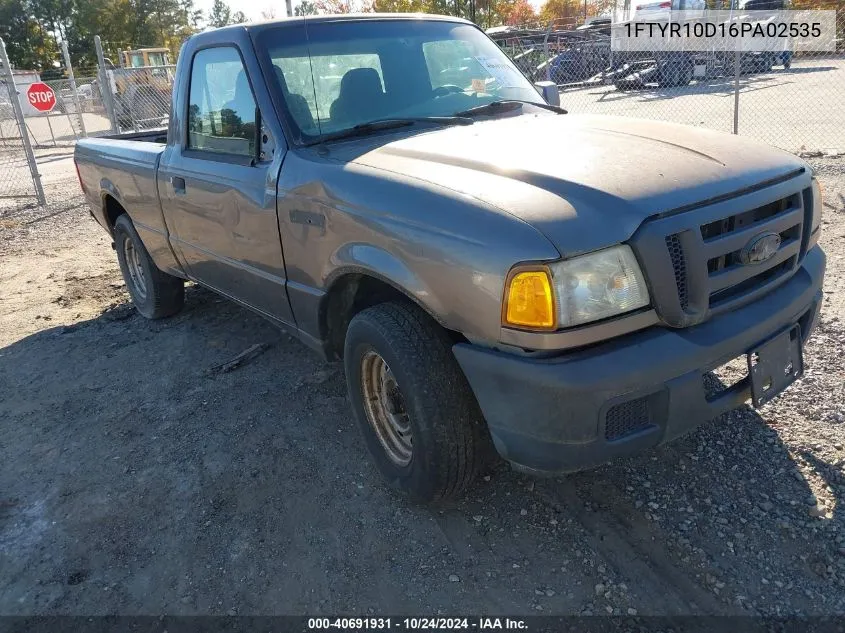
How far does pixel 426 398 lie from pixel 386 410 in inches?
21.9

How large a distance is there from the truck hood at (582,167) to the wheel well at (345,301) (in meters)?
0.51

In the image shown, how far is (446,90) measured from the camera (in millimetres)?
3504

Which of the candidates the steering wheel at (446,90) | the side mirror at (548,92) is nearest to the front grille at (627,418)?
the steering wheel at (446,90)

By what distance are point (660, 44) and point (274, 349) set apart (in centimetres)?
1906

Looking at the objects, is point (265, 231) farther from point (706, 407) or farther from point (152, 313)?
point (152, 313)

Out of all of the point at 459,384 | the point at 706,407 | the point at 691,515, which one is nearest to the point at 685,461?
the point at 691,515

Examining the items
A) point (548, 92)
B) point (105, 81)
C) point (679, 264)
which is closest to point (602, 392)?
point (679, 264)

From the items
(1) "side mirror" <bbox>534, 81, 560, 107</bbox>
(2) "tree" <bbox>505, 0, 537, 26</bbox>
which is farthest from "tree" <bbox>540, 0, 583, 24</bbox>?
(1) "side mirror" <bbox>534, 81, 560, 107</bbox>

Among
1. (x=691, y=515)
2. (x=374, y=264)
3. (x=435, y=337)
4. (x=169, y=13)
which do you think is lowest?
(x=691, y=515)

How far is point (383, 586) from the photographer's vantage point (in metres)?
2.47

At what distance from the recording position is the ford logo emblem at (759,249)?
233cm

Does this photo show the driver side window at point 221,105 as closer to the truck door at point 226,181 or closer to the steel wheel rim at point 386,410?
the truck door at point 226,181

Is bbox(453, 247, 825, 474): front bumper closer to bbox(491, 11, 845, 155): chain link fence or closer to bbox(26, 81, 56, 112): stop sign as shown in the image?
bbox(491, 11, 845, 155): chain link fence

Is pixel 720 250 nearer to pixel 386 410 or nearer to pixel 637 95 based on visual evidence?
pixel 386 410
